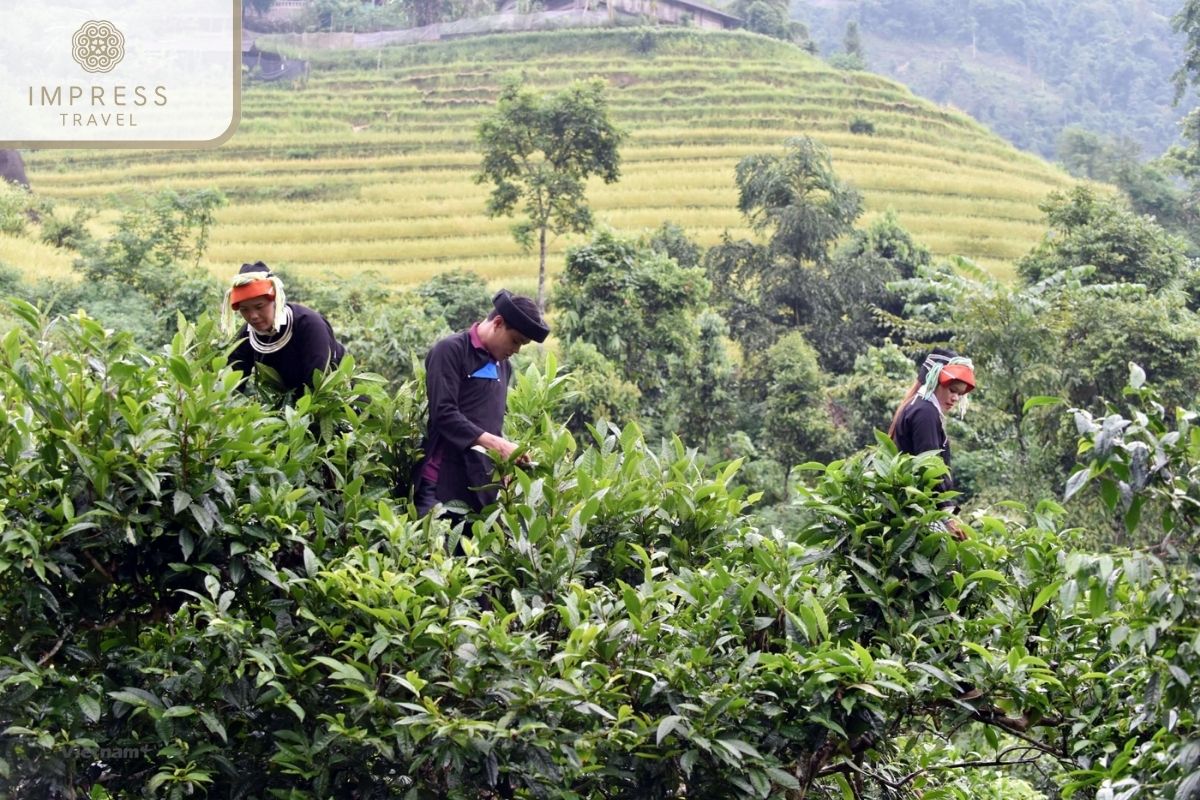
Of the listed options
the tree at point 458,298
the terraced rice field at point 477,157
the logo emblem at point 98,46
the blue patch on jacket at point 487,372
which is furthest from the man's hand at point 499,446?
the terraced rice field at point 477,157

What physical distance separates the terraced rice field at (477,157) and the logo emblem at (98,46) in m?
24.8

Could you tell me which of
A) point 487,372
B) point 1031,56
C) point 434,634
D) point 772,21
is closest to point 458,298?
point 487,372

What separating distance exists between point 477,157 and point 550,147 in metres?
20.9

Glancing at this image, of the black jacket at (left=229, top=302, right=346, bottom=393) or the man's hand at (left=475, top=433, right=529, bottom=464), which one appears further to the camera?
the black jacket at (left=229, top=302, right=346, bottom=393)

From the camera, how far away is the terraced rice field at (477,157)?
37.6 metres

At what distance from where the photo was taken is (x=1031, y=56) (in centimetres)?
8338

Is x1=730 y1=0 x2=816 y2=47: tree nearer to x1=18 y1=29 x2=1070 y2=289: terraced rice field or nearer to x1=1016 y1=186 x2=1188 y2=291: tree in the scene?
x1=18 y1=29 x2=1070 y2=289: terraced rice field

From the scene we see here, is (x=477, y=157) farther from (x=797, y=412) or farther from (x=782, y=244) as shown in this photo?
(x=797, y=412)

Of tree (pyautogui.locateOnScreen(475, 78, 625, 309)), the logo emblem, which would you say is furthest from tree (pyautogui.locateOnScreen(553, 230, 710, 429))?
the logo emblem

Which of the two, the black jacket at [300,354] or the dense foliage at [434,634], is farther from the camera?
the black jacket at [300,354]

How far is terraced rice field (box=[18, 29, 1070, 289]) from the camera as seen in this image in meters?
37.6

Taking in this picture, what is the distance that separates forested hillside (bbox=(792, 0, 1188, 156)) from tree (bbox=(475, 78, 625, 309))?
51.6 meters

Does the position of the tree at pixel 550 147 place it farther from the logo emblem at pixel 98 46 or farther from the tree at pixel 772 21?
the tree at pixel 772 21

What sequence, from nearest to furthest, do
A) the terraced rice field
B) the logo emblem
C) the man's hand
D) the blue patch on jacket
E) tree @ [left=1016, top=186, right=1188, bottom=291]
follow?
the man's hand, the blue patch on jacket, the logo emblem, tree @ [left=1016, top=186, right=1188, bottom=291], the terraced rice field
